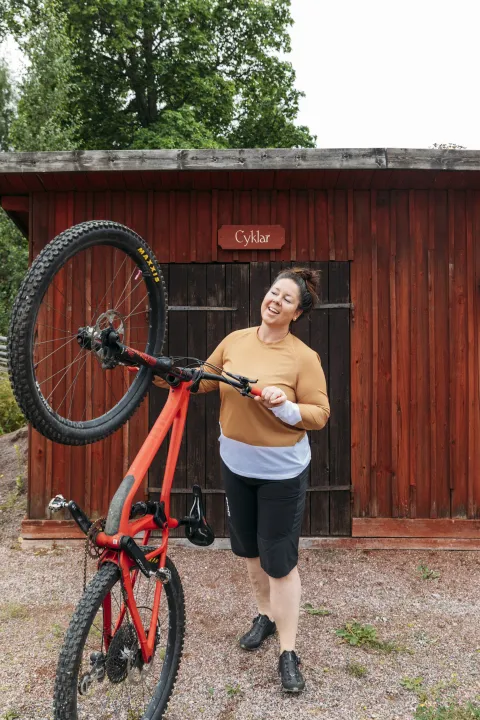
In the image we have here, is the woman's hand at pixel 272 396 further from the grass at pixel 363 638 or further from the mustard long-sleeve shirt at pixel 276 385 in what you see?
the grass at pixel 363 638

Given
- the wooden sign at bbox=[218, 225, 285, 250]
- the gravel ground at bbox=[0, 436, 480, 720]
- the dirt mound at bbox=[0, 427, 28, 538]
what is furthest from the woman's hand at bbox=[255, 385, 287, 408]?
the dirt mound at bbox=[0, 427, 28, 538]

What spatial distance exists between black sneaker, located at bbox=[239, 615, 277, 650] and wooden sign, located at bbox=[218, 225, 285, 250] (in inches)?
109

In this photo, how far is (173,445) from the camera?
7.03 feet

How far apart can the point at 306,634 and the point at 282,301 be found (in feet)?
6.52

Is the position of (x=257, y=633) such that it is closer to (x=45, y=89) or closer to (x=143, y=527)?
(x=143, y=527)

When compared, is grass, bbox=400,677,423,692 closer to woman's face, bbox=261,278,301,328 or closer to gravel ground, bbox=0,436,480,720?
gravel ground, bbox=0,436,480,720

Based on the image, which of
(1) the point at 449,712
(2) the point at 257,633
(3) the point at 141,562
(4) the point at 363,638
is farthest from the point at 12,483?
(1) the point at 449,712

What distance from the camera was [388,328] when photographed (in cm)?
438

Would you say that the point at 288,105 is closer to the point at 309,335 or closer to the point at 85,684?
the point at 309,335

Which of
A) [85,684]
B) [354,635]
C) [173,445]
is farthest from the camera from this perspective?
[354,635]

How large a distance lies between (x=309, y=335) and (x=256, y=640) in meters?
2.36

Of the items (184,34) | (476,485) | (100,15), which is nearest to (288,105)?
(184,34)

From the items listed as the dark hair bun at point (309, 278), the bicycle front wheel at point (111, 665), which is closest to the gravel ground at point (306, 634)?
the bicycle front wheel at point (111, 665)

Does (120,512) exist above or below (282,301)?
below
